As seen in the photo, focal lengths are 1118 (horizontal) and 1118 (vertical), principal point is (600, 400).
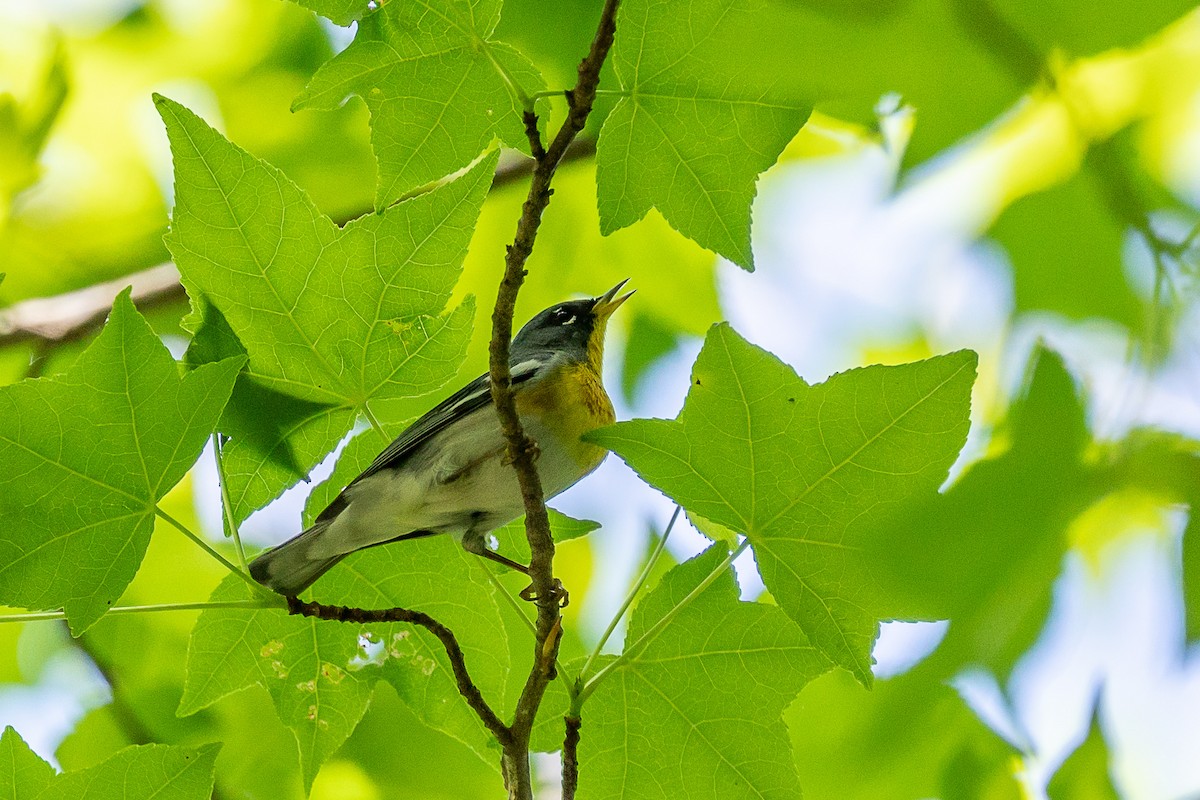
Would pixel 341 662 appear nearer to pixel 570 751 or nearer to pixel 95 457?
pixel 570 751

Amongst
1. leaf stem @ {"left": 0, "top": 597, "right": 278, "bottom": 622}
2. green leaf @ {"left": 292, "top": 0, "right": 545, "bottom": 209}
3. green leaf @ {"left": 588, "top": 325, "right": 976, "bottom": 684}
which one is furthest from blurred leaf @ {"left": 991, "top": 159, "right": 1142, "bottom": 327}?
leaf stem @ {"left": 0, "top": 597, "right": 278, "bottom": 622}

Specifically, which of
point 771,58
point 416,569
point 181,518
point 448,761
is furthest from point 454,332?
point 181,518

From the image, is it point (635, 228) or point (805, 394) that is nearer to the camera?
point (805, 394)

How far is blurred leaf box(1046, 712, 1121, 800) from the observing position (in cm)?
146

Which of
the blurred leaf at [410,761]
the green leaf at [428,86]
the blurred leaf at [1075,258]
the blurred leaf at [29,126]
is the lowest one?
the blurred leaf at [410,761]

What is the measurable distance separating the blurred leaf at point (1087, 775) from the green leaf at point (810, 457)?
84 cm

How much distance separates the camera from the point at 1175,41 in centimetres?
101

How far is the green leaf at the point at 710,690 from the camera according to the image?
2.96m

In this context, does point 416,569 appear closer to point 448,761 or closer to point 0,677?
point 448,761

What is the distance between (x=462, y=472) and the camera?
4.10 m

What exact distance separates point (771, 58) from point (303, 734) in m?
2.66

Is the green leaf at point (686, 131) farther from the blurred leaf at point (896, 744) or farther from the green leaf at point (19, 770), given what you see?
the green leaf at point (19, 770)

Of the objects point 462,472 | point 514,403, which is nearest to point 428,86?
point 514,403

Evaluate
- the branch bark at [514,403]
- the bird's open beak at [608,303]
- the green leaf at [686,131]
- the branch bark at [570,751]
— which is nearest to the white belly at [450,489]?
the branch bark at [514,403]
